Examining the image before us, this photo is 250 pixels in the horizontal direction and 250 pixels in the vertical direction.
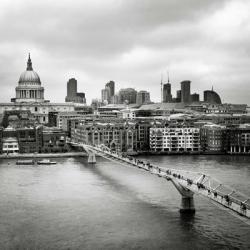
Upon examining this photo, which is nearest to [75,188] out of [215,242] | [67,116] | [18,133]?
[215,242]

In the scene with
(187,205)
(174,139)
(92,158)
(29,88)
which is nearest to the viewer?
(187,205)

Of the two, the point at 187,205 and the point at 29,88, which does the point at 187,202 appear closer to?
the point at 187,205

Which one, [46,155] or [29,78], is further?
[29,78]

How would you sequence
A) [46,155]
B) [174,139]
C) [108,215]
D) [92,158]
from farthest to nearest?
1. [174,139]
2. [46,155]
3. [92,158]
4. [108,215]

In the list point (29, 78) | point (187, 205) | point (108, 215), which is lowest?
point (108, 215)

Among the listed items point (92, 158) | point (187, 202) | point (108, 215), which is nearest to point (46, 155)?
point (92, 158)

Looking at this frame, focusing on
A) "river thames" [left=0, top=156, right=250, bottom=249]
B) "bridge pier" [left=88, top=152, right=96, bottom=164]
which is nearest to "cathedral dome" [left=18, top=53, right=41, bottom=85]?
"bridge pier" [left=88, top=152, right=96, bottom=164]

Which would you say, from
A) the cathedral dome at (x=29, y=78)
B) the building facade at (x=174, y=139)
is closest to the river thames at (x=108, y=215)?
the building facade at (x=174, y=139)

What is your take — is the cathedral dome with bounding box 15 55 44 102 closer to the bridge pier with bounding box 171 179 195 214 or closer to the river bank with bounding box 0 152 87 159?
the river bank with bounding box 0 152 87 159
